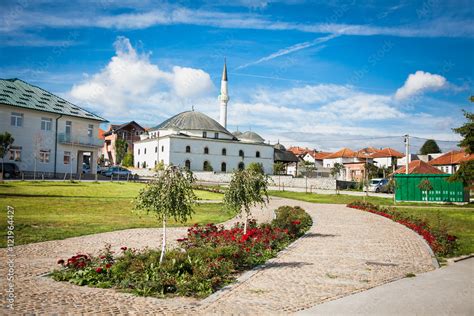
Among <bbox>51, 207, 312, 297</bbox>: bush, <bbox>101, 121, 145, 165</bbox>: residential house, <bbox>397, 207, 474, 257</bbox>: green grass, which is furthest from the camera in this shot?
<bbox>101, 121, 145, 165</bbox>: residential house

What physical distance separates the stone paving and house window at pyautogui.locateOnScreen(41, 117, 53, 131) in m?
34.7

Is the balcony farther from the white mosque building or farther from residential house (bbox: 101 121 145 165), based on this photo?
residential house (bbox: 101 121 145 165)

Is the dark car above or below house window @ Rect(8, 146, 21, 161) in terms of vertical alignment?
below

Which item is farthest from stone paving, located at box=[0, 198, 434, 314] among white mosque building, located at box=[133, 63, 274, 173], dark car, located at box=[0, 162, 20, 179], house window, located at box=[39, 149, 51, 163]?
white mosque building, located at box=[133, 63, 274, 173]

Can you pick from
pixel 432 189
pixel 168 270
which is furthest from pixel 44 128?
pixel 168 270

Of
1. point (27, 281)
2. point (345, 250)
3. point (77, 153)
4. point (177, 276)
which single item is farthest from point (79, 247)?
point (77, 153)

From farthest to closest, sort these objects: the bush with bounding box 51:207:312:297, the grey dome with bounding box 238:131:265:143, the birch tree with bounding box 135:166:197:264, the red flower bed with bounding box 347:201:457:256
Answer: the grey dome with bounding box 238:131:265:143, the red flower bed with bounding box 347:201:457:256, the birch tree with bounding box 135:166:197:264, the bush with bounding box 51:207:312:297

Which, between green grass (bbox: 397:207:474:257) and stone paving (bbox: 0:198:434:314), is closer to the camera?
stone paving (bbox: 0:198:434:314)

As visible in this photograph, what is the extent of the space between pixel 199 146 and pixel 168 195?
78482mm

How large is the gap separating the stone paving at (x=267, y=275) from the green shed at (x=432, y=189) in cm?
2034

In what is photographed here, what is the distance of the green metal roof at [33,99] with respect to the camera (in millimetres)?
43062

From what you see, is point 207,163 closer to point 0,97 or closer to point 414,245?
point 0,97

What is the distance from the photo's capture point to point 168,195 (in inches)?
361

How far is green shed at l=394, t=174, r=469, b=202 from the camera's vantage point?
3409 cm
